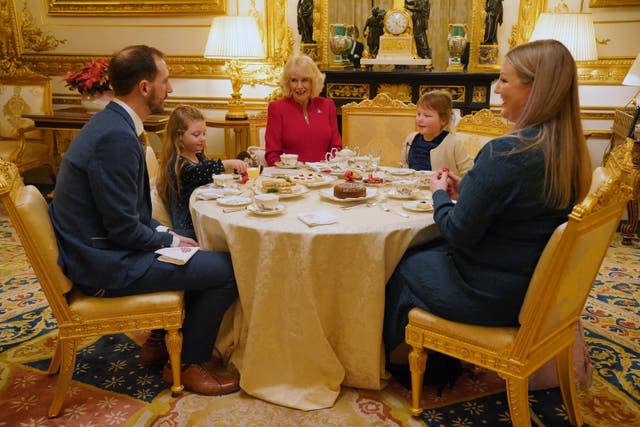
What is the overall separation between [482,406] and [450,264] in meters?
0.65

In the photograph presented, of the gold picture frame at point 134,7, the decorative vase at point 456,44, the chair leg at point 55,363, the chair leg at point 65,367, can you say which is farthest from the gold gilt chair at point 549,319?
the gold picture frame at point 134,7

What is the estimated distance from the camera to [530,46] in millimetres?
1751

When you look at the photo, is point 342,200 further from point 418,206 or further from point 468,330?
point 468,330

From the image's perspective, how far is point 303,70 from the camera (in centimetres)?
346

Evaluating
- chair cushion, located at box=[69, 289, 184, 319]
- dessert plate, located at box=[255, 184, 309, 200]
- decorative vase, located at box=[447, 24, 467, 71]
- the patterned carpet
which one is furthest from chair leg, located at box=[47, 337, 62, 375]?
decorative vase, located at box=[447, 24, 467, 71]

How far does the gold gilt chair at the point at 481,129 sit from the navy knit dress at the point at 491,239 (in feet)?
5.47

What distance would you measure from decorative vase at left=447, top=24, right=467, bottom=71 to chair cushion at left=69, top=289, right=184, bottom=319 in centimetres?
356

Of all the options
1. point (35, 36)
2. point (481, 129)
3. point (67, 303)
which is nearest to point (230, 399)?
point (67, 303)

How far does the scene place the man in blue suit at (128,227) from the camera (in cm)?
199

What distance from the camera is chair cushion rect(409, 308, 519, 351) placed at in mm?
1830

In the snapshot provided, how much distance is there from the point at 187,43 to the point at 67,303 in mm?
3986

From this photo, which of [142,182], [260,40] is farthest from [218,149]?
[142,182]

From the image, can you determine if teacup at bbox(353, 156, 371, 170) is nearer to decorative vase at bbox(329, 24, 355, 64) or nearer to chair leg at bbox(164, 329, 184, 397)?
chair leg at bbox(164, 329, 184, 397)

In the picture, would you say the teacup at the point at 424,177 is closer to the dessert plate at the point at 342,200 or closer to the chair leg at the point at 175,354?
the dessert plate at the point at 342,200
